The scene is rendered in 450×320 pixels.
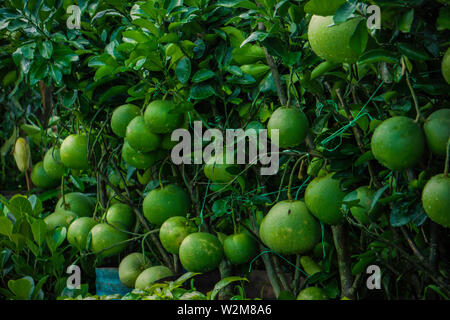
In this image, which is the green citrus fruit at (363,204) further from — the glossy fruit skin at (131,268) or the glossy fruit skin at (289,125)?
the glossy fruit skin at (131,268)

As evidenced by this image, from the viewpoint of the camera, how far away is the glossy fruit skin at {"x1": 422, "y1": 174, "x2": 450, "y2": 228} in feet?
2.66

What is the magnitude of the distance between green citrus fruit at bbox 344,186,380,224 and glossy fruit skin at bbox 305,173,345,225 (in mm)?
38

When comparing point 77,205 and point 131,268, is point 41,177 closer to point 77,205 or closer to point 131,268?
point 77,205

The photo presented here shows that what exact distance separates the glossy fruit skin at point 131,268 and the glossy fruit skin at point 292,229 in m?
0.64

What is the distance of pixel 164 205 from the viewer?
4.86ft

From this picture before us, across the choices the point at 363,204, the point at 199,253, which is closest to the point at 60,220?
the point at 199,253

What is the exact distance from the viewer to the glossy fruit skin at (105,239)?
1620 millimetres

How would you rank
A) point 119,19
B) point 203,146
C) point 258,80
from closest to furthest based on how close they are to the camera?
point 258,80, point 203,146, point 119,19

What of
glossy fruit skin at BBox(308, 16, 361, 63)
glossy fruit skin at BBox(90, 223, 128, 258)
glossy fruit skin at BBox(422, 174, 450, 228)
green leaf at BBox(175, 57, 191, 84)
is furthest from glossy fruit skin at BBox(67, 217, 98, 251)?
glossy fruit skin at BBox(422, 174, 450, 228)

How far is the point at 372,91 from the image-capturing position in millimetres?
1136

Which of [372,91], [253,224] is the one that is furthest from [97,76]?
[372,91]

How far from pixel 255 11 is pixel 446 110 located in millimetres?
493

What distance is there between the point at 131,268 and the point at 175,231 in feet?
1.13
